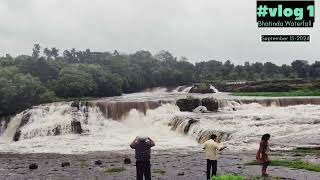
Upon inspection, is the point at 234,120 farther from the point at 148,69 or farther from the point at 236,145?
the point at 148,69

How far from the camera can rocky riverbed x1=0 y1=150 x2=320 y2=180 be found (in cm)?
1947

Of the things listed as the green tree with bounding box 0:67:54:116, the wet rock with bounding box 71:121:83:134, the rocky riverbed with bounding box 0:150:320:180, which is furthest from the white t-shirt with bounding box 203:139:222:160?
the green tree with bounding box 0:67:54:116

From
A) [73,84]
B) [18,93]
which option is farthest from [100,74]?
[18,93]

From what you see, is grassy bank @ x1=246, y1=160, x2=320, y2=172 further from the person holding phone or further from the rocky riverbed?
the person holding phone

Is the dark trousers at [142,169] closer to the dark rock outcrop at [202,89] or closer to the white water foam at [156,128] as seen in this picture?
the white water foam at [156,128]

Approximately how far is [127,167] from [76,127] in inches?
840

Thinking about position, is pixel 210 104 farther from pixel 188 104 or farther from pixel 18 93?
pixel 18 93

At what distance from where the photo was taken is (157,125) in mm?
44062

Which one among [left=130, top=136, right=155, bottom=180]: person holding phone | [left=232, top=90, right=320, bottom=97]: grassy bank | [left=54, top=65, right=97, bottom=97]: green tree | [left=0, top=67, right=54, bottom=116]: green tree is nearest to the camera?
[left=130, top=136, right=155, bottom=180]: person holding phone

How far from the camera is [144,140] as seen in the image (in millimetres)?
14930

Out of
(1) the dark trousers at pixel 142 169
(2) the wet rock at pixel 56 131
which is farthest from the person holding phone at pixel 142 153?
(2) the wet rock at pixel 56 131

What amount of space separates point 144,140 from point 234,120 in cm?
2515

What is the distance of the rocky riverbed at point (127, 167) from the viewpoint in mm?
19469

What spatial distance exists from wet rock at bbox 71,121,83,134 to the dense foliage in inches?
341
